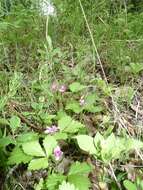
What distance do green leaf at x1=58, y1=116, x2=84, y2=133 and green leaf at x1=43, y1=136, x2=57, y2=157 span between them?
0.11 meters

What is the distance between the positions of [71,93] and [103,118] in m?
0.24

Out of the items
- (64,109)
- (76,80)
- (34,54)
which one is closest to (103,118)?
(64,109)

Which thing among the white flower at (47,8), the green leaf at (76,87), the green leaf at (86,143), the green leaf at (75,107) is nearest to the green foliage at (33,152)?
the green leaf at (86,143)

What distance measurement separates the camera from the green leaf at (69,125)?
1.65m

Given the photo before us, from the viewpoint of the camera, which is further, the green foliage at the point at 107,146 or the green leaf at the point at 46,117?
the green leaf at the point at 46,117

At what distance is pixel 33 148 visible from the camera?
152 centimetres

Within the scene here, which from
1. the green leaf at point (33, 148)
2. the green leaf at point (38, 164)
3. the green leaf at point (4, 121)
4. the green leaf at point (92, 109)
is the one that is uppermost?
the green leaf at point (4, 121)

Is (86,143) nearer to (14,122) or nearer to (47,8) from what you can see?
(14,122)

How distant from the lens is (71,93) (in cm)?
196

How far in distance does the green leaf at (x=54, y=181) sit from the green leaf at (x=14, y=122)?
0.26 metres

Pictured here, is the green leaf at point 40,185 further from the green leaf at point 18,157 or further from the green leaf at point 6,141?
the green leaf at point 6,141

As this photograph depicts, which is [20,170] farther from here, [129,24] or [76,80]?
[129,24]

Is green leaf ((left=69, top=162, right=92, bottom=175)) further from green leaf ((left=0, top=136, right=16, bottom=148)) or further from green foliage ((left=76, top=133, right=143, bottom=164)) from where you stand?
green leaf ((left=0, top=136, right=16, bottom=148))

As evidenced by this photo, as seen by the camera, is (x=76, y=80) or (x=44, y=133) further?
(x=76, y=80)
